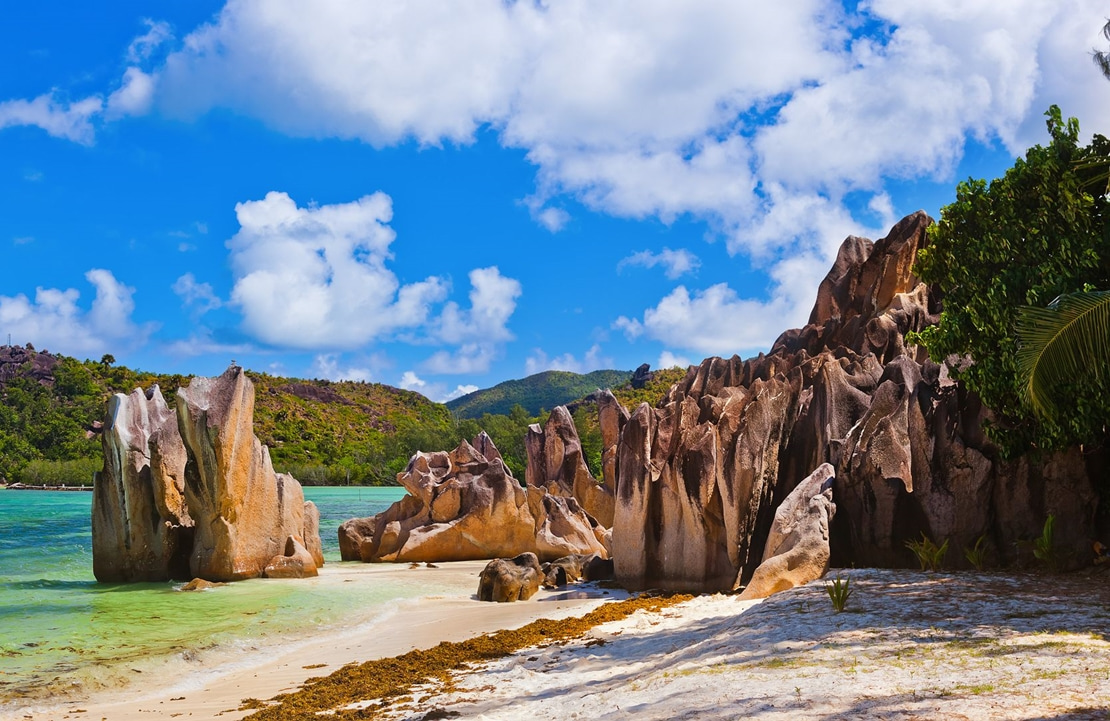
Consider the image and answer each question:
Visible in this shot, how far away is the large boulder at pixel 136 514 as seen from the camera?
68.1ft

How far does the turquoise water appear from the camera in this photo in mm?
11242

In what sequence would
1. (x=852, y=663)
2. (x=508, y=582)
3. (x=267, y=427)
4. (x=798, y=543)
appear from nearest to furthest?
(x=852, y=663) < (x=798, y=543) < (x=508, y=582) < (x=267, y=427)

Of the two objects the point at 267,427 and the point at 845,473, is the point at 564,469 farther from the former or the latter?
the point at 267,427

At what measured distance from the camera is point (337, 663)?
36.7ft

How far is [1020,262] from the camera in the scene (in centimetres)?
1171

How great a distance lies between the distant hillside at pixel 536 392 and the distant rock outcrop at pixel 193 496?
11510 cm

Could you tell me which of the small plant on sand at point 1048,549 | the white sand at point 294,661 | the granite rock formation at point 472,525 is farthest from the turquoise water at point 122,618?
the small plant on sand at point 1048,549

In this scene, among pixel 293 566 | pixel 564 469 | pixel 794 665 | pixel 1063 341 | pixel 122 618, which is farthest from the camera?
pixel 564 469

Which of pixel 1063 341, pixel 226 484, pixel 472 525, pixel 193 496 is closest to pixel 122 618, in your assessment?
pixel 226 484

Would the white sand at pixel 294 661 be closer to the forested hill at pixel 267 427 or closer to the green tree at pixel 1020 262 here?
the green tree at pixel 1020 262

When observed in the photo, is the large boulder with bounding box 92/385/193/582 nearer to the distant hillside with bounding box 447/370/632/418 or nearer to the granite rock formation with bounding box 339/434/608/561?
the granite rock formation with bounding box 339/434/608/561

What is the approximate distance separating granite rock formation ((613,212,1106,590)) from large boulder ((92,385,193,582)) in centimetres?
1150

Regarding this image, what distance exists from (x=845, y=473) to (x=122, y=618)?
12926mm

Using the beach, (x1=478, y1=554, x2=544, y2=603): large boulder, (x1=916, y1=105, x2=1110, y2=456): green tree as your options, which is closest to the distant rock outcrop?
(x1=478, y1=554, x2=544, y2=603): large boulder
